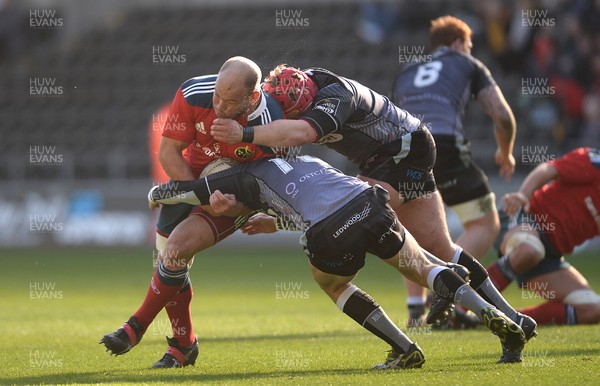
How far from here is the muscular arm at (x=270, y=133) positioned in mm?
6094

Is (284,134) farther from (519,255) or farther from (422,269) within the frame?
(519,255)

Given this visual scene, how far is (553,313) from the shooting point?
Answer: 8.58 metres

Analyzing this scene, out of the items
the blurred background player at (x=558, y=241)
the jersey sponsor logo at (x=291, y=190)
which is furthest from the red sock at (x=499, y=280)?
the jersey sponsor logo at (x=291, y=190)

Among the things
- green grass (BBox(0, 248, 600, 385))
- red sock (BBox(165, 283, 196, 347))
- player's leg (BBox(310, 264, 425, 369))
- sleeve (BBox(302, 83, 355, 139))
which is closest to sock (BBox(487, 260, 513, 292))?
green grass (BBox(0, 248, 600, 385))

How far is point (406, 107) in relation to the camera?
29.4 ft

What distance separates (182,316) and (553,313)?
3262 millimetres

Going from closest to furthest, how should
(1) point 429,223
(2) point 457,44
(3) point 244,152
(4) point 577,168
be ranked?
1. (3) point 244,152
2. (1) point 429,223
3. (4) point 577,168
4. (2) point 457,44

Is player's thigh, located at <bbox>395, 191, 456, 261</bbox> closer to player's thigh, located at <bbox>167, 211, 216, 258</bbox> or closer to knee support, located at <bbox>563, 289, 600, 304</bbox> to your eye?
player's thigh, located at <bbox>167, 211, 216, 258</bbox>

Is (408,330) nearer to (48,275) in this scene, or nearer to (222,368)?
(222,368)

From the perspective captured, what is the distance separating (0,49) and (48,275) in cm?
1262

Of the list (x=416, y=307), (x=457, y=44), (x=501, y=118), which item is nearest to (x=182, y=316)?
(x=416, y=307)

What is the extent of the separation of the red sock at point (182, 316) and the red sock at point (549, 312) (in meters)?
2.99

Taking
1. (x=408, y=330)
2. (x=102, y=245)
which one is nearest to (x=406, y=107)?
(x=408, y=330)

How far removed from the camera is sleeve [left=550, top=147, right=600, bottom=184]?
8.41 meters
